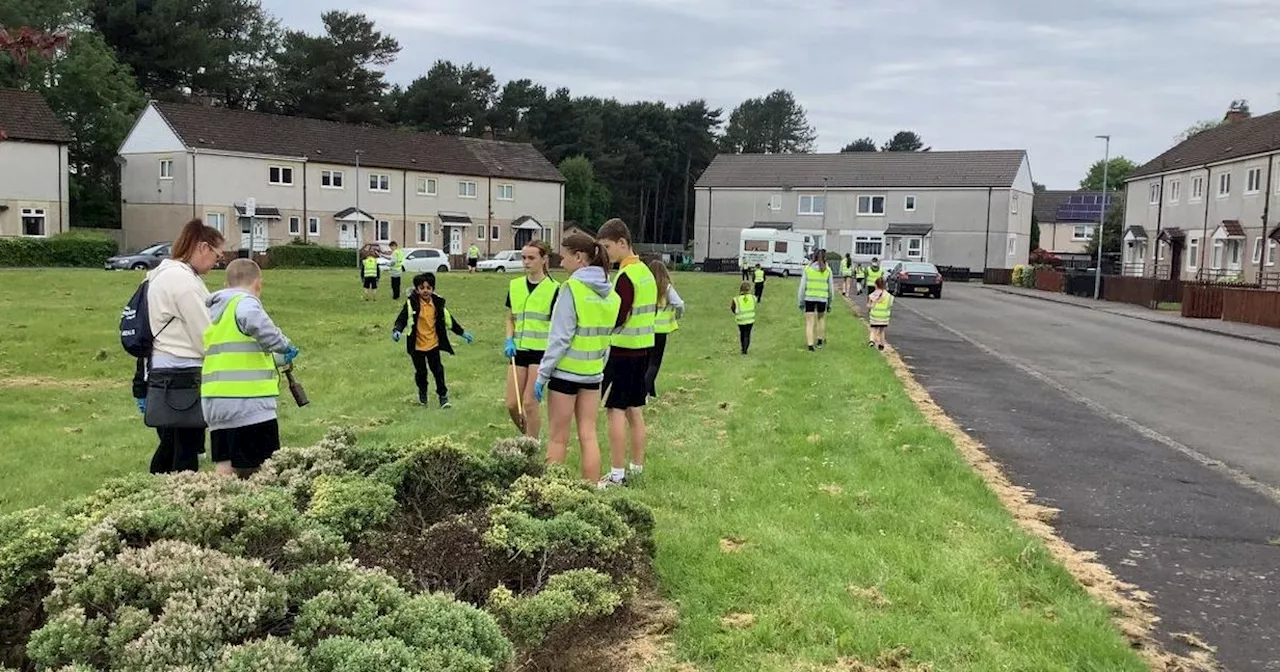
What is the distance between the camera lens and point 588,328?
6340 mm

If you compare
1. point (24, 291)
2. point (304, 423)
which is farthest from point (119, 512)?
point (24, 291)

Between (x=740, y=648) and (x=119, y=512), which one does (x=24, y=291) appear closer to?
(x=119, y=512)

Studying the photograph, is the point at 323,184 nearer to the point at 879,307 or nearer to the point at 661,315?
the point at 879,307

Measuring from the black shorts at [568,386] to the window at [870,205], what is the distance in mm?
68140

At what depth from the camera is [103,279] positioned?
28156 millimetres

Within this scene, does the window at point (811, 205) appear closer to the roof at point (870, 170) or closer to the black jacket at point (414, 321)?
the roof at point (870, 170)

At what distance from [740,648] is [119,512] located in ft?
8.76

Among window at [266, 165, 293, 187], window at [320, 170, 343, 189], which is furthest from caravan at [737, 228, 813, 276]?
window at [266, 165, 293, 187]

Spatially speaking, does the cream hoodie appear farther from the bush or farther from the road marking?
the bush

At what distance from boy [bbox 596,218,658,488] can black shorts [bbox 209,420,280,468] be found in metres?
2.19

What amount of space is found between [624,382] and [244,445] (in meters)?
2.57

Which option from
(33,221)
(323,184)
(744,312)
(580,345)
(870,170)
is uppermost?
(870,170)

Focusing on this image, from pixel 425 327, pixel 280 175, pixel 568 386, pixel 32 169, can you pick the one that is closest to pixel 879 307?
pixel 425 327

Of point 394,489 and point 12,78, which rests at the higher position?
point 12,78
